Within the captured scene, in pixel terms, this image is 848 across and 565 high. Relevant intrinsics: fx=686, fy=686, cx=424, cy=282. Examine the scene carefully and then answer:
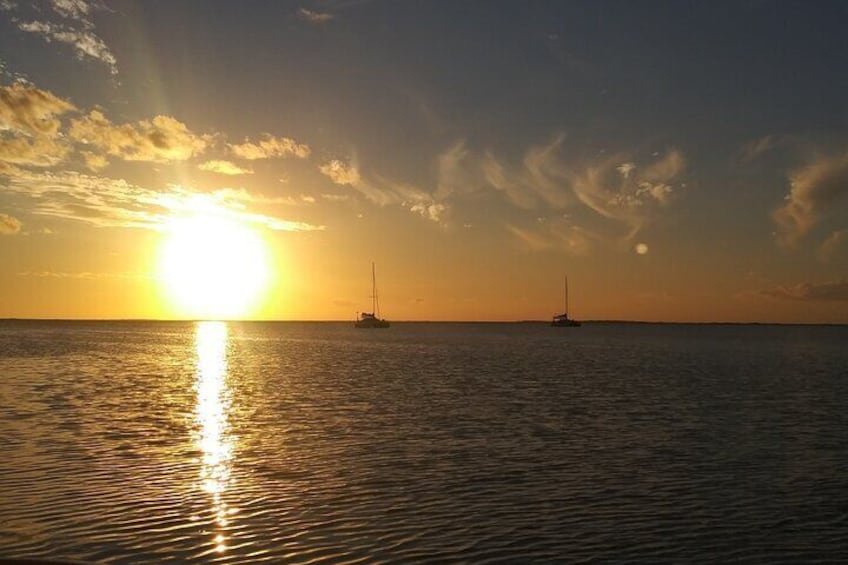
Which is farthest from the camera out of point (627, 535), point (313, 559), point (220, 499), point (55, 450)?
point (55, 450)

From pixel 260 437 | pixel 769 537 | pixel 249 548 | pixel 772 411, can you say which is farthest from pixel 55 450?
pixel 772 411

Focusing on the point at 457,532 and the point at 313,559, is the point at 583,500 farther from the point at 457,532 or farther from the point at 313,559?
the point at 313,559

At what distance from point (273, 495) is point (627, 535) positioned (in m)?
10.4


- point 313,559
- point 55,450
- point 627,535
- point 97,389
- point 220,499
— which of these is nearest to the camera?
point 313,559

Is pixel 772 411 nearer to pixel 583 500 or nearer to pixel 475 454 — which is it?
pixel 475 454

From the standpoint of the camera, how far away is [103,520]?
58.6 ft

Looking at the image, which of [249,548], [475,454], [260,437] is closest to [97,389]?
[260,437]

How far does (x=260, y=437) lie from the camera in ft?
105

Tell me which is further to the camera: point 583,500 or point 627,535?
point 583,500

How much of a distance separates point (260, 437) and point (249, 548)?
16.6 metres

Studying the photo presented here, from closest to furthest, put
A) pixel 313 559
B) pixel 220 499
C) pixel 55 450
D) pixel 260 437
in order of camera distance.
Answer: pixel 313 559 < pixel 220 499 < pixel 55 450 < pixel 260 437

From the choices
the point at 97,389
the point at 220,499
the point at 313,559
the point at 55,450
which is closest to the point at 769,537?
the point at 313,559

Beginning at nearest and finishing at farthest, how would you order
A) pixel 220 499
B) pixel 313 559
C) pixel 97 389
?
1. pixel 313 559
2. pixel 220 499
3. pixel 97 389

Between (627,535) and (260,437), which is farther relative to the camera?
(260,437)
